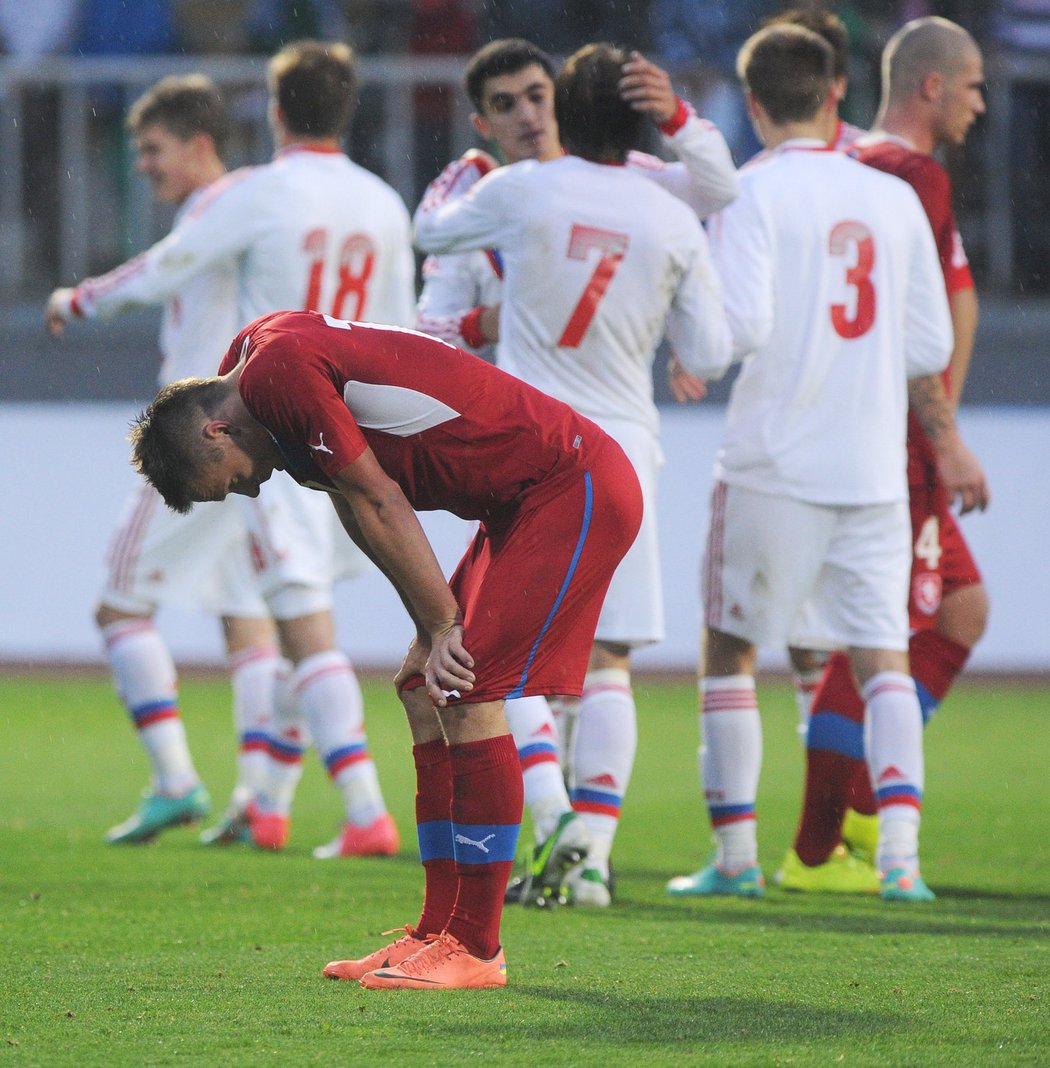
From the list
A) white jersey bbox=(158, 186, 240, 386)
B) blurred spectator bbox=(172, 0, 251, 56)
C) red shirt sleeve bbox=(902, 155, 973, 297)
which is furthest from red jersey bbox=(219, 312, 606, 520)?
blurred spectator bbox=(172, 0, 251, 56)

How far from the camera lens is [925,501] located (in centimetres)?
537

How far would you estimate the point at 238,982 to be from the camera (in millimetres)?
3465

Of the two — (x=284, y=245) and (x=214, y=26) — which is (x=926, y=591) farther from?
(x=214, y=26)

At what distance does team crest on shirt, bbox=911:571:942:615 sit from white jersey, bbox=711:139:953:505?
1.33ft

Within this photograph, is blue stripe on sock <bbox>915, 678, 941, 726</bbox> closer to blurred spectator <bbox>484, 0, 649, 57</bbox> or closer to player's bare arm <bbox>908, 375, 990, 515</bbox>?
player's bare arm <bbox>908, 375, 990, 515</bbox>

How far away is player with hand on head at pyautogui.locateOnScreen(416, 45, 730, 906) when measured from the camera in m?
4.66

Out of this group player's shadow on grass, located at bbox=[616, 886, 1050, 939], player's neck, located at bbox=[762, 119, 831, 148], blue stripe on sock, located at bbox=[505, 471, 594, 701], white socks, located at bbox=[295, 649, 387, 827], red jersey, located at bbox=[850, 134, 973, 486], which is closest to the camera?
blue stripe on sock, located at bbox=[505, 471, 594, 701]

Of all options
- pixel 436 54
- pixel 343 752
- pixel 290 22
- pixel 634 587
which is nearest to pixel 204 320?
pixel 343 752

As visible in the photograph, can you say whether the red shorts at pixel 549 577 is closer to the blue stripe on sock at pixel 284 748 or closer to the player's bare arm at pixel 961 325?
the player's bare arm at pixel 961 325

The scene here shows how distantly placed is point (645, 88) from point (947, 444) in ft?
4.33

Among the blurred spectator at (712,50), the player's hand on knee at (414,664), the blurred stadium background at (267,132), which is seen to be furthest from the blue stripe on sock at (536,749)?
the blurred spectator at (712,50)

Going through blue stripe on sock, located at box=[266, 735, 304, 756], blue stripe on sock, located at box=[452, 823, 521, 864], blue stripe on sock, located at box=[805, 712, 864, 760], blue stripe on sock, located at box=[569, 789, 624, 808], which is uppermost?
blue stripe on sock, located at box=[452, 823, 521, 864]

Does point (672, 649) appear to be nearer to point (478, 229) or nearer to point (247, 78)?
point (247, 78)

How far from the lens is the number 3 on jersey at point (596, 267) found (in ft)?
15.3
